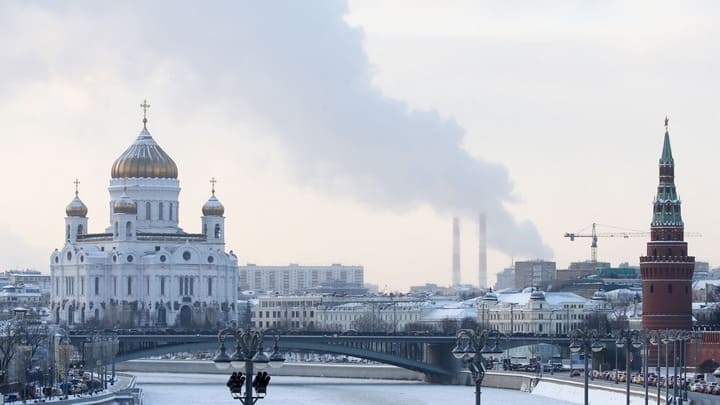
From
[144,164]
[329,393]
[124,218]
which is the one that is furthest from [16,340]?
[144,164]

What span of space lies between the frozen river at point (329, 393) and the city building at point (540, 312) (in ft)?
163

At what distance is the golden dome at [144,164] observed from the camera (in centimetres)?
16900

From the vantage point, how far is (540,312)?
17575cm

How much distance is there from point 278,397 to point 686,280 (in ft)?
95.5

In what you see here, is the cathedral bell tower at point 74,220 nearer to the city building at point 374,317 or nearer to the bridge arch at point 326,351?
the city building at point 374,317

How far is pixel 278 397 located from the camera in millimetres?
101125

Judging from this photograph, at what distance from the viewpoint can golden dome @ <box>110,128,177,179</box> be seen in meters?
169

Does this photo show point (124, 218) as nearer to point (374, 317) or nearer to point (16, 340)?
point (374, 317)

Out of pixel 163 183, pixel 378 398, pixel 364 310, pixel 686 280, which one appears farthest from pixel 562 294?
pixel 378 398

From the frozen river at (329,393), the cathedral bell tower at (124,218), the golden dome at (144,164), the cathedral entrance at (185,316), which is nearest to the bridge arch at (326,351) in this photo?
the frozen river at (329,393)

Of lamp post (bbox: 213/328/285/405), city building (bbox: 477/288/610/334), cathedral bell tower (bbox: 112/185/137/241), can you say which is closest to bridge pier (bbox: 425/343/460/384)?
cathedral bell tower (bbox: 112/185/137/241)

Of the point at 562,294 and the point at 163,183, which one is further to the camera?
the point at 562,294

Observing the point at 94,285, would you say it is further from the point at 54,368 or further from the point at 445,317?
the point at 54,368

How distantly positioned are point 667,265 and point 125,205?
55.4 meters
